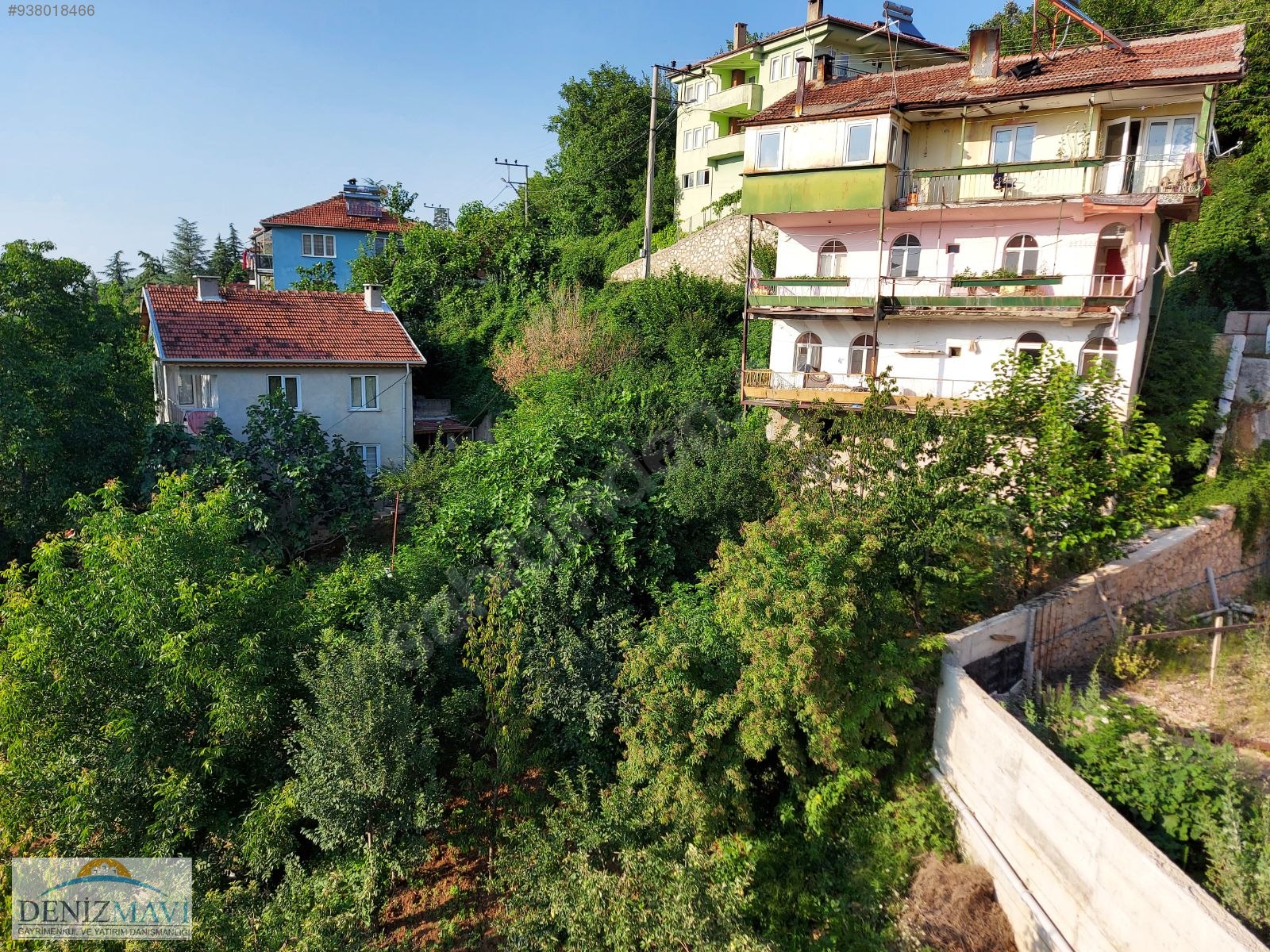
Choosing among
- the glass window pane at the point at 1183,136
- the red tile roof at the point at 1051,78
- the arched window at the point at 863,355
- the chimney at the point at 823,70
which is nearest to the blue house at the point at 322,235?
the chimney at the point at 823,70

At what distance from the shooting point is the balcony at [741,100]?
1182 inches

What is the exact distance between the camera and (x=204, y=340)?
2269 cm

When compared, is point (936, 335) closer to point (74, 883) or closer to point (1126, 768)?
point (1126, 768)

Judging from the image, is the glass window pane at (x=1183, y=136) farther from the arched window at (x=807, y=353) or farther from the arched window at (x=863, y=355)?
the arched window at (x=807, y=353)

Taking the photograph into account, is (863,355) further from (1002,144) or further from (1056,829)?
(1056,829)

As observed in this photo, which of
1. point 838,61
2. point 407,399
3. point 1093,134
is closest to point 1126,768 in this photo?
Result: point 1093,134

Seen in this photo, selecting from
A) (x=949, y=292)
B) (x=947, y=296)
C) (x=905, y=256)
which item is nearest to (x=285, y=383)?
(x=905, y=256)

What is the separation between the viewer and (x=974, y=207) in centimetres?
1733

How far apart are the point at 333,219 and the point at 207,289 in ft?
61.1

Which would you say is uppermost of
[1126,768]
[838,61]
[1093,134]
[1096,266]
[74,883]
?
[838,61]

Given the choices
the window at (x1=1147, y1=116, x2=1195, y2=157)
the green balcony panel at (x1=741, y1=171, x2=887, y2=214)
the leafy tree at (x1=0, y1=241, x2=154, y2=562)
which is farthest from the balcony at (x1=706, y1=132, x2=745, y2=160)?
the leafy tree at (x1=0, y1=241, x2=154, y2=562)

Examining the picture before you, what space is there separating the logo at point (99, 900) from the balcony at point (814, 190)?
17811 mm

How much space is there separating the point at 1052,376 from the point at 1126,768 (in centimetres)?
703

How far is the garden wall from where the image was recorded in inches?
253
